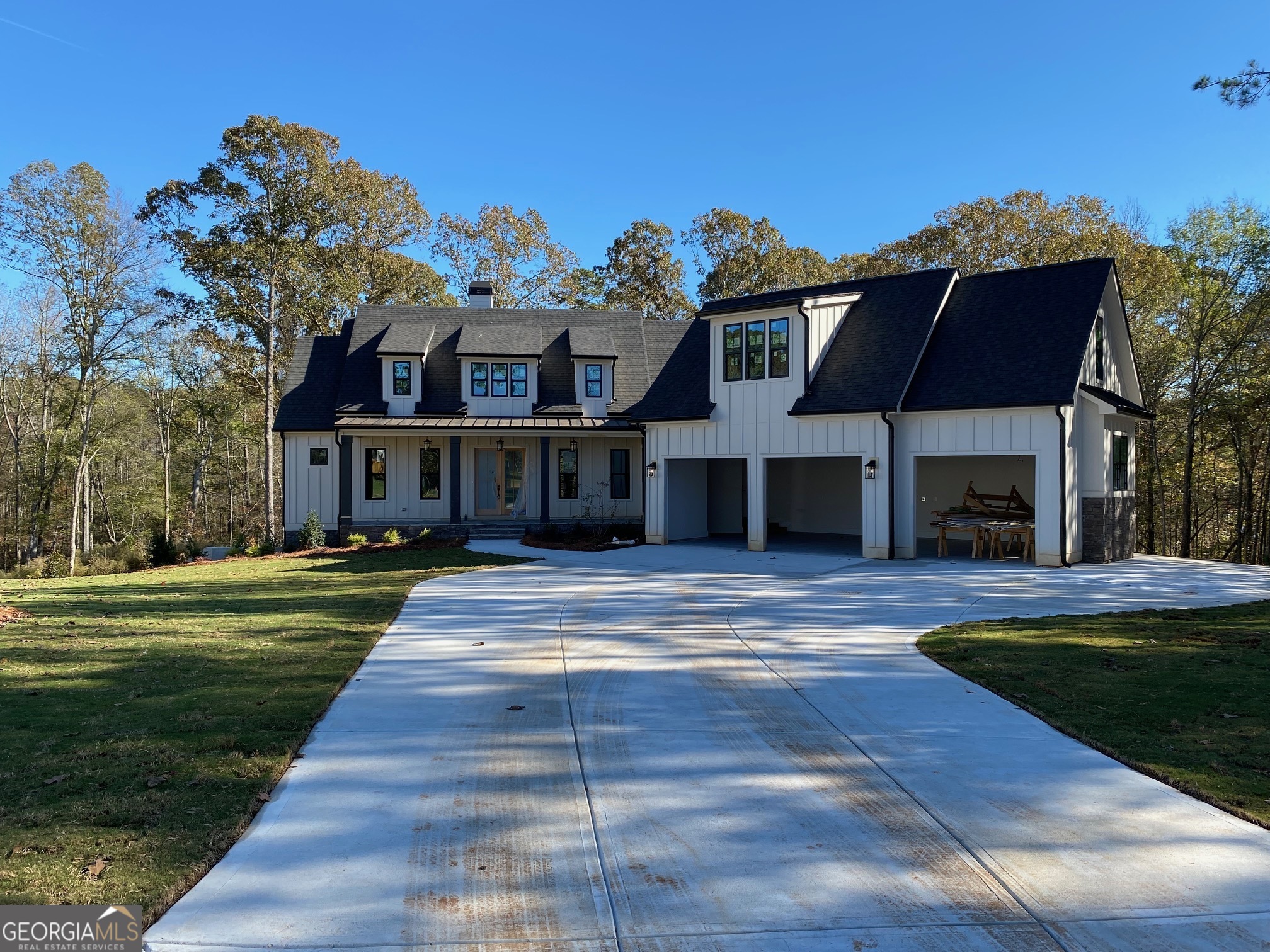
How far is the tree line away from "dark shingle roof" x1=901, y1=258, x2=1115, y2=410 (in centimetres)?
1021

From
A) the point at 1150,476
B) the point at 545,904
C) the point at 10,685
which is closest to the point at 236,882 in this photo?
the point at 545,904

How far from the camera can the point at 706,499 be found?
22172 mm

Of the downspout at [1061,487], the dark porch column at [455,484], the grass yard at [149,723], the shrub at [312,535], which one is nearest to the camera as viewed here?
the grass yard at [149,723]

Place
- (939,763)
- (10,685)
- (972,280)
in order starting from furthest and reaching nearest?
(972,280) < (10,685) < (939,763)

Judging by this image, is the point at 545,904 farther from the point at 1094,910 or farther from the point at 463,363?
the point at 463,363

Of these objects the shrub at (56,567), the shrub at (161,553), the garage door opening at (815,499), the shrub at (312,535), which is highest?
the garage door opening at (815,499)

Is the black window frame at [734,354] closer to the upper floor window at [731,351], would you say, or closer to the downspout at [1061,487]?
the upper floor window at [731,351]

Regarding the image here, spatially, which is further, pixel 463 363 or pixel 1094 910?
pixel 463 363

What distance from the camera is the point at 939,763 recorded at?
5145mm

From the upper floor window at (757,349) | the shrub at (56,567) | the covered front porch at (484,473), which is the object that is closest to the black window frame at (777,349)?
the upper floor window at (757,349)

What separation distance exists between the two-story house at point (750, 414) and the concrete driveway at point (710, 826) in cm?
920

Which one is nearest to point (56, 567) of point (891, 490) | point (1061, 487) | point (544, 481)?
point (544, 481)

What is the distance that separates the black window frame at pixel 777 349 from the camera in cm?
1800

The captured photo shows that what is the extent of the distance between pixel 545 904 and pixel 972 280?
60.2 feet
